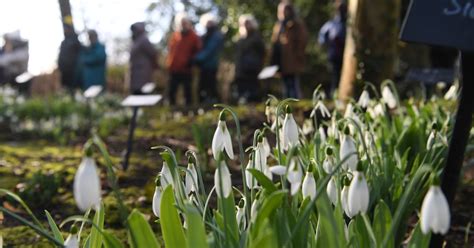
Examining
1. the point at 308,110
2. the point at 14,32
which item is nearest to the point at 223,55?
the point at 14,32

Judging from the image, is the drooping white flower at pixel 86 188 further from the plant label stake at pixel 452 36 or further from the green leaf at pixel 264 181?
the plant label stake at pixel 452 36

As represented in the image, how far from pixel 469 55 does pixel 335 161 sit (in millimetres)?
542

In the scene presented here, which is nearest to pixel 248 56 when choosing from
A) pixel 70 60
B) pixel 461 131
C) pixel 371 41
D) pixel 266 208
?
pixel 371 41

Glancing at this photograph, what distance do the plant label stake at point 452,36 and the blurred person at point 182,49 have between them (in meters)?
6.56

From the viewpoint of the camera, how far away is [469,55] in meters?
1.87

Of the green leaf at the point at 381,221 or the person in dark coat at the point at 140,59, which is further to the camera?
the person in dark coat at the point at 140,59

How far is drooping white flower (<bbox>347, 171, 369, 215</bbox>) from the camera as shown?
4.68ft

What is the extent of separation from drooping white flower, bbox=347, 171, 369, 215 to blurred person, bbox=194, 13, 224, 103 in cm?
696

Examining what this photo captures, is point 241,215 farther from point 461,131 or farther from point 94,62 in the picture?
point 94,62

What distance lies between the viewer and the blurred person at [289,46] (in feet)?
24.1

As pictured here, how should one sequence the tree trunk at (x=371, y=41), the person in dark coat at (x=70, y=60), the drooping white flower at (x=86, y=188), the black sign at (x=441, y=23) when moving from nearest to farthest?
the drooping white flower at (x=86, y=188), the black sign at (x=441, y=23), the tree trunk at (x=371, y=41), the person in dark coat at (x=70, y=60)

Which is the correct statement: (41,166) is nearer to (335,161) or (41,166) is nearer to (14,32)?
(335,161)

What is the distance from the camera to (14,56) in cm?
1170

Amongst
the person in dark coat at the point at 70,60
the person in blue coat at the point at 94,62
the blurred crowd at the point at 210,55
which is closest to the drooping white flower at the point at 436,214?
the blurred crowd at the point at 210,55
